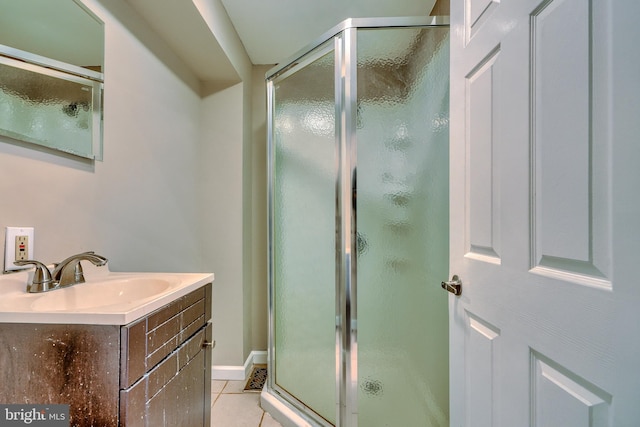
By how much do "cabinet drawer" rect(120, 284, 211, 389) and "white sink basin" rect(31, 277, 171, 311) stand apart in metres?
0.09

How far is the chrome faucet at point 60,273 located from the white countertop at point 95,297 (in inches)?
1.0

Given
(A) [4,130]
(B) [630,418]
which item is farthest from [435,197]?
(A) [4,130]

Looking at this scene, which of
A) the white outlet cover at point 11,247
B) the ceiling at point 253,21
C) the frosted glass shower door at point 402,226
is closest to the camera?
the white outlet cover at point 11,247

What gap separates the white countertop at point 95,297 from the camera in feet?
2.18

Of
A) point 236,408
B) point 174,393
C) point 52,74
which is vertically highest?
point 52,74

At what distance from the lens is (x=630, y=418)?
1.46 ft

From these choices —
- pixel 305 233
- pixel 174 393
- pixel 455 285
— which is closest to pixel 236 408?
pixel 174 393

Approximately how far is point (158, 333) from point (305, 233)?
3.12 feet

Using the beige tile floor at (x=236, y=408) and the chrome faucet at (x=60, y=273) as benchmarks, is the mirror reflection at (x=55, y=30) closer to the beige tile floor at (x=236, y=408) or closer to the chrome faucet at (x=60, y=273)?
the chrome faucet at (x=60, y=273)

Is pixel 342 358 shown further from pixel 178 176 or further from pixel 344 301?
pixel 178 176

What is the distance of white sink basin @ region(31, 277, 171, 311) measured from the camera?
34.4 inches

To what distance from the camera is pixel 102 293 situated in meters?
1.01

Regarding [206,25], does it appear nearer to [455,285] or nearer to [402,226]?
[402,226]

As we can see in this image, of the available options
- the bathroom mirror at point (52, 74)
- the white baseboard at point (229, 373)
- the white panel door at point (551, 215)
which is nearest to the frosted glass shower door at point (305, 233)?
the white baseboard at point (229, 373)
